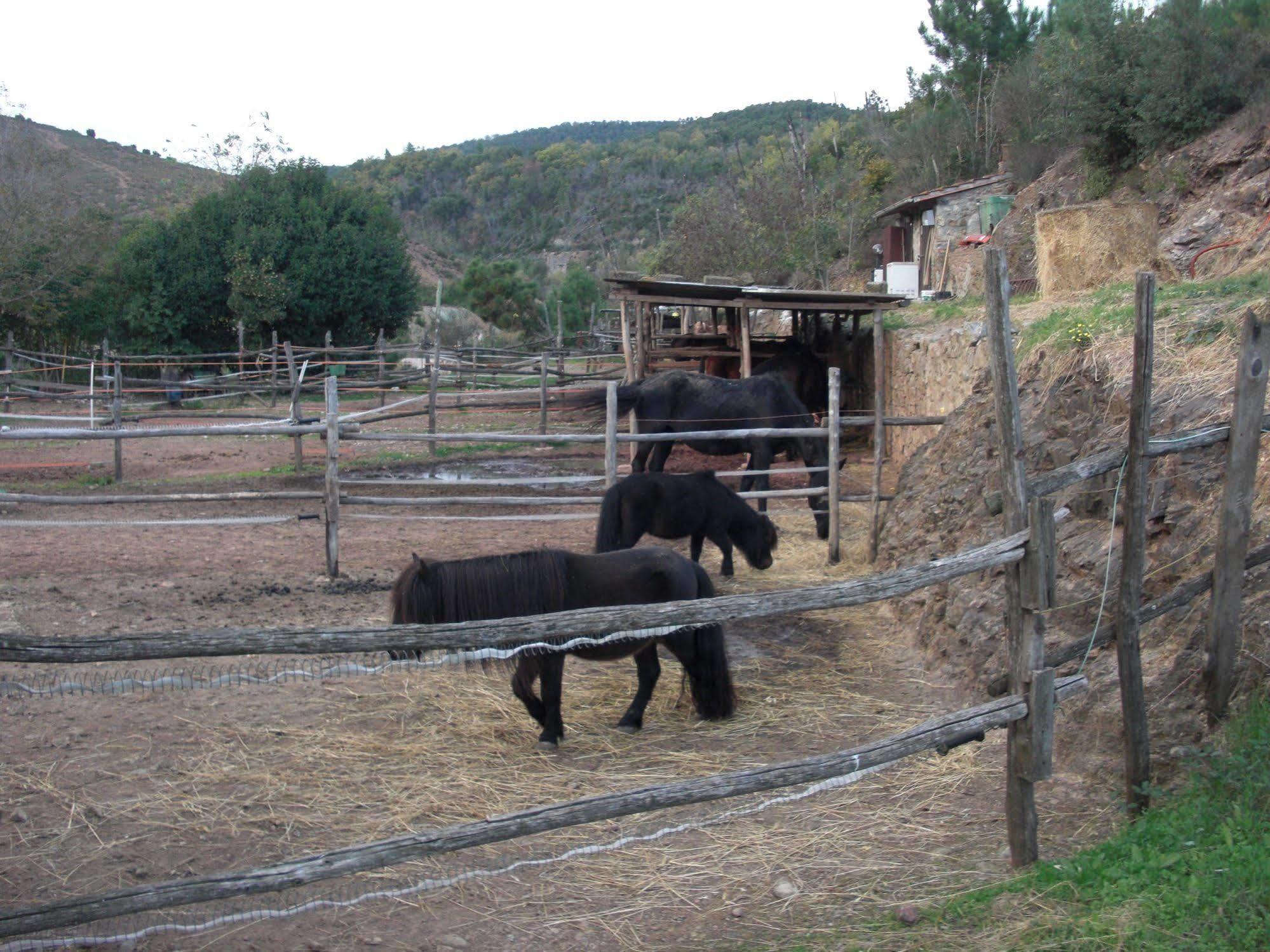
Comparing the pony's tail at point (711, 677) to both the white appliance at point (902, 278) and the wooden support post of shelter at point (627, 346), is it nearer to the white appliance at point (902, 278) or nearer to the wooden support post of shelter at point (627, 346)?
the wooden support post of shelter at point (627, 346)

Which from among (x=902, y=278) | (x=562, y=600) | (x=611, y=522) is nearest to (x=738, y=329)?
(x=902, y=278)

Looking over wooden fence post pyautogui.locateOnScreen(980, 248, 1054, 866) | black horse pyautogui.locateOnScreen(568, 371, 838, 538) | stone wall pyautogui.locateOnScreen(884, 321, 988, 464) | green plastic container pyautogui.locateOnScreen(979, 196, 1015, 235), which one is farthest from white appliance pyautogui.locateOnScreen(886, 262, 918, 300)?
wooden fence post pyautogui.locateOnScreen(980, 248, 1054, 866)

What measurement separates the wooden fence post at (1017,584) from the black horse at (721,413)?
689 cm

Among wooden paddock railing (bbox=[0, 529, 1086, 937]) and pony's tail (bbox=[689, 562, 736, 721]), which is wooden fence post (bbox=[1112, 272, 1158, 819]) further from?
pony's tail (bbox=[689, 562, 736, 721])

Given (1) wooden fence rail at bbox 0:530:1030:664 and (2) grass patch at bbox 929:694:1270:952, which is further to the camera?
(2) grass patch at bbox 929:694:1270:952

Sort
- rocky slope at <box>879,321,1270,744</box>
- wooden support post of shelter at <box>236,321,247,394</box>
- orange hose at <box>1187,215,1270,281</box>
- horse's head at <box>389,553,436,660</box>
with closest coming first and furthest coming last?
rocky slope at <box>879,321,1270,744</box>
horse's head at <box>389,553,436,660</box>
orange hose at <box>1187,215,1270,281</box>
wooden support post of shelter at <box>236,321,247,394</box>

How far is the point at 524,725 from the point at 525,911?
1711mm

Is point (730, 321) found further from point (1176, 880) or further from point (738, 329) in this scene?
point (1176, 880)

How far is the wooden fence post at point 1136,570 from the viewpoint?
11.3 ft

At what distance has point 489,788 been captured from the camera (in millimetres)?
4105

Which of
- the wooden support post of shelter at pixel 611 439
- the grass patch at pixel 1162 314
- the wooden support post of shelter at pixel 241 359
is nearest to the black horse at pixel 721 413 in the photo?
the wooden support post of shelter at pixel 611 439

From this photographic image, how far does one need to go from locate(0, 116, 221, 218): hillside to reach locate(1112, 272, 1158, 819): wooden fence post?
32763mm

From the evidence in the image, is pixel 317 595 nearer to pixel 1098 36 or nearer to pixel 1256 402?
pixel 1256 402

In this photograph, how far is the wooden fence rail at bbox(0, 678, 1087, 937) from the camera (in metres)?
2.23
